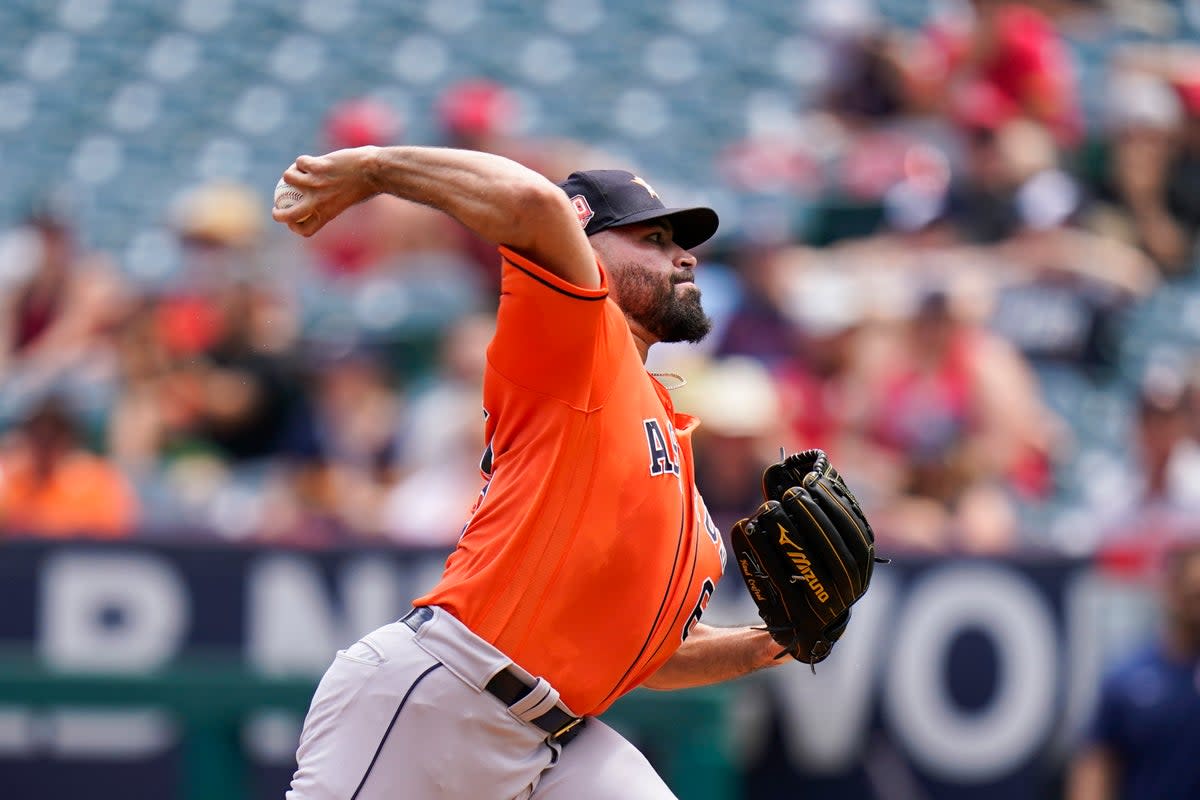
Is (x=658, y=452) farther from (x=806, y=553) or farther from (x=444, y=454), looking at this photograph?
(x=444, y=454)

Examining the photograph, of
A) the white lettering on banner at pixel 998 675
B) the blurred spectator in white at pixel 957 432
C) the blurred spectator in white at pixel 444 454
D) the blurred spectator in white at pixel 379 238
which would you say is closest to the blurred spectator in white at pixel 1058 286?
the blurred spectator in white at pixel 957 432

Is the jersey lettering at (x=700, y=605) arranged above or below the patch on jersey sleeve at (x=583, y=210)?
below

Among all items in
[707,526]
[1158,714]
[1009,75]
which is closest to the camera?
[707,526]

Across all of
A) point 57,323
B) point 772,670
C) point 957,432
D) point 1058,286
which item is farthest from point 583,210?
point 57,323

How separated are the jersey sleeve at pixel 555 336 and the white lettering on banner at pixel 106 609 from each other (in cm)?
340

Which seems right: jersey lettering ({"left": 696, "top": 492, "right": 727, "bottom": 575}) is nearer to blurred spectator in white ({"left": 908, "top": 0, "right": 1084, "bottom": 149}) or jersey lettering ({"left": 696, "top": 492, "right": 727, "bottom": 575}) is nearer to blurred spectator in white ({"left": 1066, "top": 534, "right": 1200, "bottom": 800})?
blurred spectator in white ({"left": 1066, "top": 534, "right": 1200, "bottom": 800})

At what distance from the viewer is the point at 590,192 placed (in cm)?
348

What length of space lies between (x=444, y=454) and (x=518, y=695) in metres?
3.60

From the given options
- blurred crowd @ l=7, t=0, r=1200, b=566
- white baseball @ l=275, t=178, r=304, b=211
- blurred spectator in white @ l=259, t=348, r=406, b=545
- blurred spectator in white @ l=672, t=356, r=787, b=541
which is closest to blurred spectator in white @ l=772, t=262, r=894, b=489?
blurred crowd @ l=7, t=0, r=1200, b=566

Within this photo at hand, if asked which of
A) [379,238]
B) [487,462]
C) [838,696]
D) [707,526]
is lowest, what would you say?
[838,696]

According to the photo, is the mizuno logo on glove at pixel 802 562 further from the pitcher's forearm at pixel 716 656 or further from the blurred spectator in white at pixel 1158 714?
the blurred spectator in white at pixel 1158 714

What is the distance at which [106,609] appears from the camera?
6250 mm

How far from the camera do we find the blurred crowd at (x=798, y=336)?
670 cm

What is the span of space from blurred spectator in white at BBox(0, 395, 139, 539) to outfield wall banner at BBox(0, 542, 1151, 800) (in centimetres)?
36
